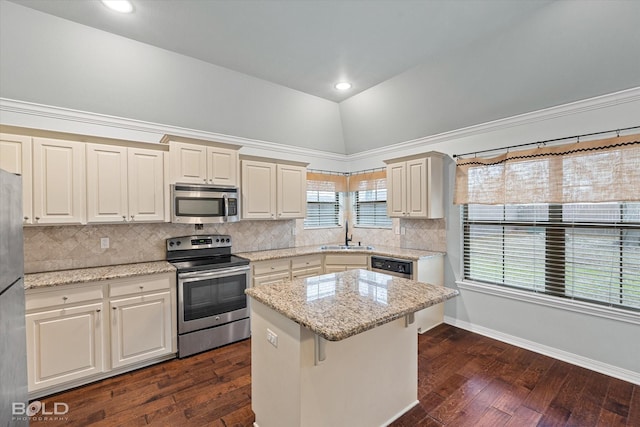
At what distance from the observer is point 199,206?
3434 mm

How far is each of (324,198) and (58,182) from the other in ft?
11.9

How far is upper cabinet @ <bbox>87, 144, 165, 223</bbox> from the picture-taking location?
9.45 feet

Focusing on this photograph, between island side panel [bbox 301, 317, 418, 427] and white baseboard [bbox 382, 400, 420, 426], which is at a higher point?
island side panel [bbox 301, 317, 418, 427]

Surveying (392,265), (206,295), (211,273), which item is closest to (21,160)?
(211,273)

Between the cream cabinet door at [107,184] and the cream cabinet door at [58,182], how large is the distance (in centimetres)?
6

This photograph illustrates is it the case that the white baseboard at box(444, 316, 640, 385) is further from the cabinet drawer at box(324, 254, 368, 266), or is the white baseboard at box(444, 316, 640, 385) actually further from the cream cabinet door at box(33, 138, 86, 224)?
the cream cabinet door at box(33, 138, 86, 224)

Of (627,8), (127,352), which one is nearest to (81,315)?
(127,352)

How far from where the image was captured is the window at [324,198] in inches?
202

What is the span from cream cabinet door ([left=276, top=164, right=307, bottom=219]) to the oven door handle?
3.44 ft

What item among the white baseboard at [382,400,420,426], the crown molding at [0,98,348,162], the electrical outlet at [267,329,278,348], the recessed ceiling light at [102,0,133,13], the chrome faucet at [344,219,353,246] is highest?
the recessed ceiling light at [102,0,133,13]

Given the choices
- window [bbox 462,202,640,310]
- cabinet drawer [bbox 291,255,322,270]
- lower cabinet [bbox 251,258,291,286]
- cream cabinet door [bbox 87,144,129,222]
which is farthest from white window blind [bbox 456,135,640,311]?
cream cabinet door [bbox 87,144,129,222]

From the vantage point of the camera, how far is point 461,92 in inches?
134

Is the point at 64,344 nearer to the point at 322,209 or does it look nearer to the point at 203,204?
the point at 203,204

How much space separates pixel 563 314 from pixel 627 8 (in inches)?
108
